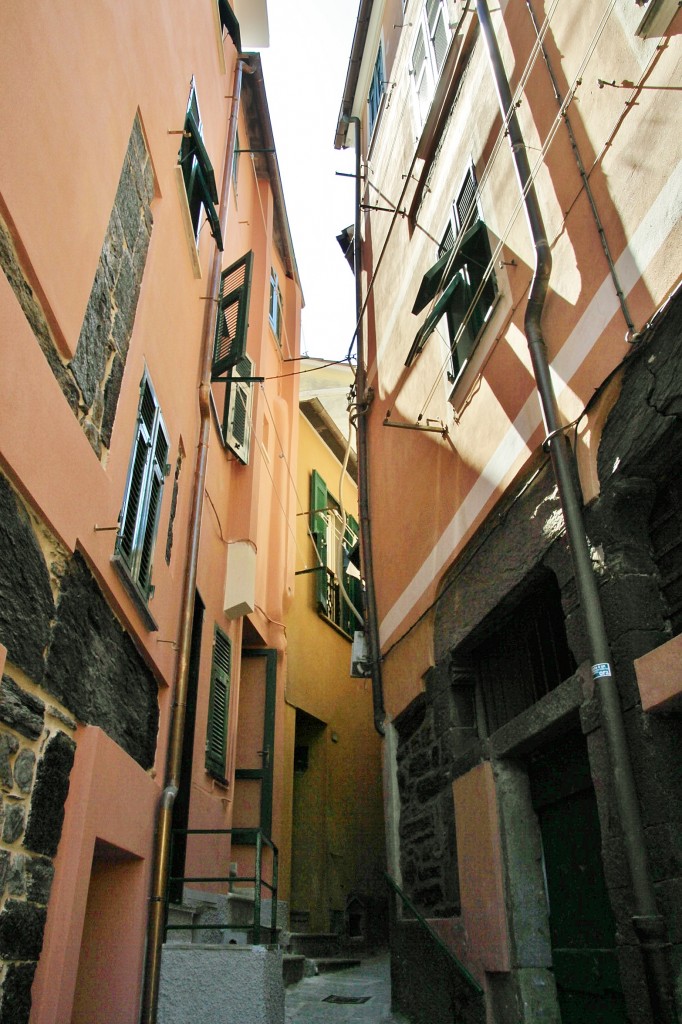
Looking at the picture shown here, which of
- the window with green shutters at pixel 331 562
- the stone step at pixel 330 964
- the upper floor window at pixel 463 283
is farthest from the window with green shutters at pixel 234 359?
the stone step at pixel 330 964

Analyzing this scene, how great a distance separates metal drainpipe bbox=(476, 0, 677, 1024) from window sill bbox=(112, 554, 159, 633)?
2.35 m

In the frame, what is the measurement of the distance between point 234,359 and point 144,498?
113 inches

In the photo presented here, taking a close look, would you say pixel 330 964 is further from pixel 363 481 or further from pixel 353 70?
pixel 353 70

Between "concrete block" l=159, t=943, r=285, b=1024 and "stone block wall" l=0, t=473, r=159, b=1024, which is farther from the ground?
"stone block wall" l=0, t=473, r=159, b=1024

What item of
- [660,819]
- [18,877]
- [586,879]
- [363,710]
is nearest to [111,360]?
[18,877]

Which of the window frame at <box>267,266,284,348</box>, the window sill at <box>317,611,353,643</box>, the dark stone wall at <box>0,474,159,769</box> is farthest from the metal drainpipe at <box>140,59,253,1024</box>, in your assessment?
the window sill at <box>317,611,353,643</box>

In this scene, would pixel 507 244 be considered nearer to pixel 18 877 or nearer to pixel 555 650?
pixel 555 650

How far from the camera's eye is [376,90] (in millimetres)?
10391

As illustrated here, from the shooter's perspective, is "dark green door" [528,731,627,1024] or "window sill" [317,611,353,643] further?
"window sill" [317,611,353,643]

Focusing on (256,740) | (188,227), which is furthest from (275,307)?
(256,740)

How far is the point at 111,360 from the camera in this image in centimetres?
437

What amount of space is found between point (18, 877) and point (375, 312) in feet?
24.0

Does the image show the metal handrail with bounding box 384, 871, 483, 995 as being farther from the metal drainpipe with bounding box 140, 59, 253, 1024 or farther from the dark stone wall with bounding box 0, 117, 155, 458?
the dark stone wall with bounding box 0, 117, 155, 458

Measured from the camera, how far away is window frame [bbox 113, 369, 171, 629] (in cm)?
470
